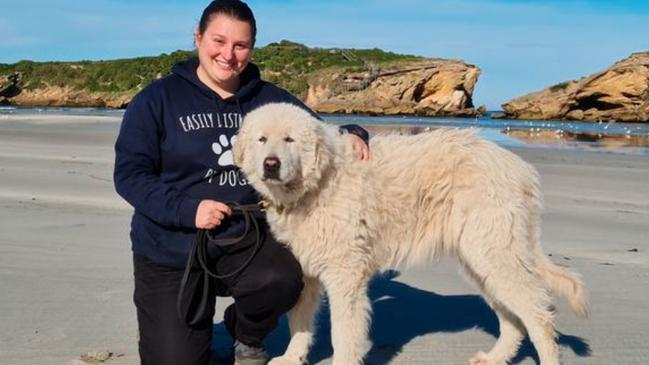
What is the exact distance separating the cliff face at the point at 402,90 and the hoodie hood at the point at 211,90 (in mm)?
50755

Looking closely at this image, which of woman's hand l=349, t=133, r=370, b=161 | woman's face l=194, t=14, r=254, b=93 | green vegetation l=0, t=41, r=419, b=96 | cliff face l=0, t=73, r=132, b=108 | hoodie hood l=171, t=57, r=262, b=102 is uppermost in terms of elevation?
green vegetation l=0, t=41, r=419, b=96

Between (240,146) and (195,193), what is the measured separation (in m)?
0.38

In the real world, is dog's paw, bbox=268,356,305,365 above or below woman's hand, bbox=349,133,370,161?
below

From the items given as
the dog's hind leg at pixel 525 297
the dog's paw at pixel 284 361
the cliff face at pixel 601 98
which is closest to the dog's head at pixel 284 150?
the dog's paw at pixel 284 361

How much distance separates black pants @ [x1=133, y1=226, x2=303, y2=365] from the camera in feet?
12.1

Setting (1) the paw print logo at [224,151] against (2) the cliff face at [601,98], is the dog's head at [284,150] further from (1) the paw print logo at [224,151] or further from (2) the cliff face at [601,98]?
(2) the cliff face at [601,98]

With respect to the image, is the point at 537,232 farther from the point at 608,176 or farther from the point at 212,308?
the point at 608,176

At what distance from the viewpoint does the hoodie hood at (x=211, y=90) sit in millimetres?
4027

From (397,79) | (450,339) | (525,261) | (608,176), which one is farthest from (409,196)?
(397,79)

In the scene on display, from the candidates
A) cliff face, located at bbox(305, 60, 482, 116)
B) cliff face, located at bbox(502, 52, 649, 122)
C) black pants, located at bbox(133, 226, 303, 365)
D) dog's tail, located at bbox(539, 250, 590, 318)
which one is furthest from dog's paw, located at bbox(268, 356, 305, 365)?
cliff face, located at bbox(305, 60, 482, 116)

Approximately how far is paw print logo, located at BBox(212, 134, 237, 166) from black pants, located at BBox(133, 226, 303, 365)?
0.47 meters

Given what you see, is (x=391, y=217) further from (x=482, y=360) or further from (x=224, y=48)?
(x=224, y=48)

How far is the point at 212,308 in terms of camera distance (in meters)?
3.96

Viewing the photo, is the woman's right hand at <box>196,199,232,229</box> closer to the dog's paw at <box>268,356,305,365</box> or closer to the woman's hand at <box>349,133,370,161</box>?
the woman's hand at <box>349,133,370,161</box>
